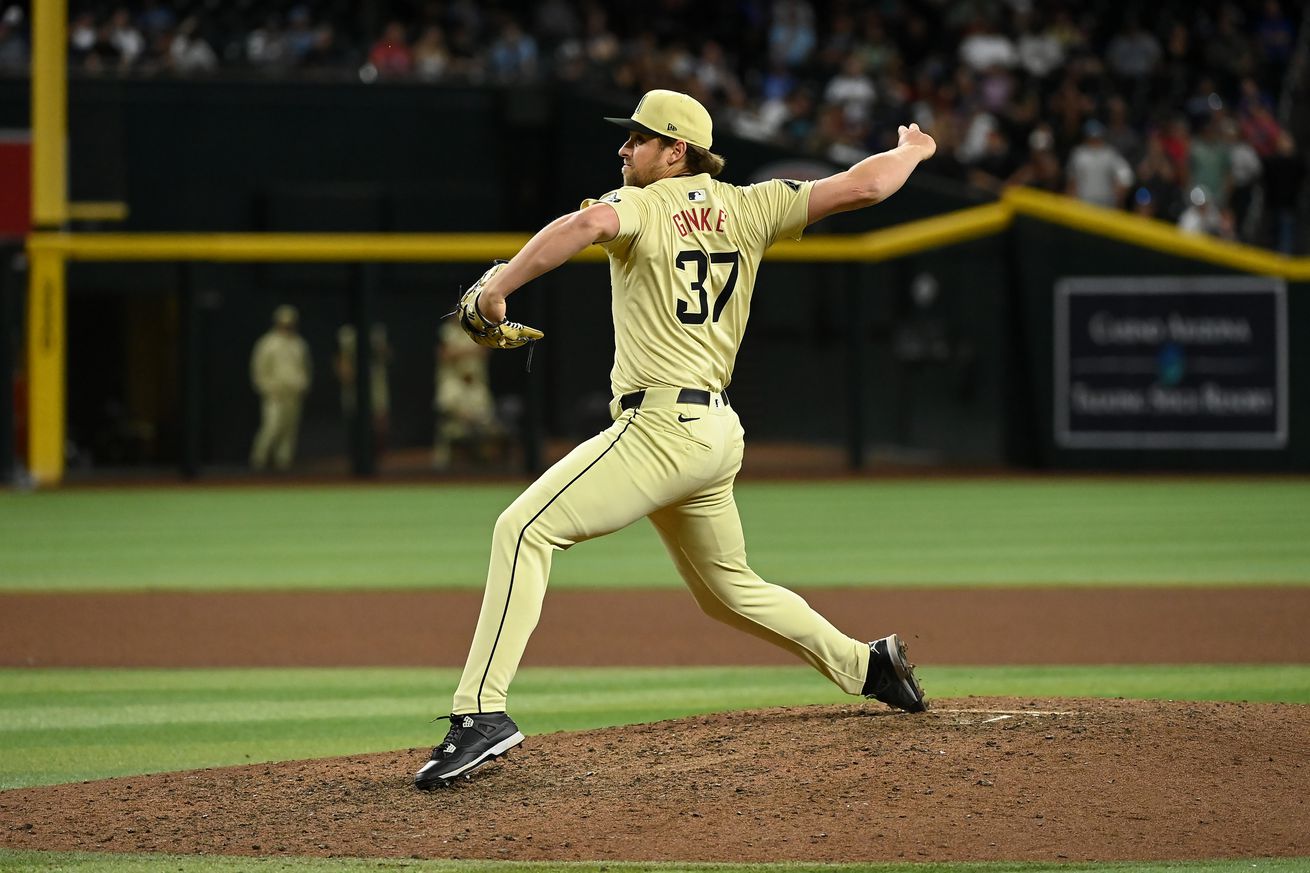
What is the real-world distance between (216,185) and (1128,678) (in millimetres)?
17258

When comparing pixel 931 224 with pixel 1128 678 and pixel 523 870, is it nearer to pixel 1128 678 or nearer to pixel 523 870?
pixel 1128 678

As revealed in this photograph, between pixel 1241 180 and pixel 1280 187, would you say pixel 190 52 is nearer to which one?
pixel 1241 180

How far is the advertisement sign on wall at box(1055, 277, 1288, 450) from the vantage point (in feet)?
65.6

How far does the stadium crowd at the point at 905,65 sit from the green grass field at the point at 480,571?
13.5 feet

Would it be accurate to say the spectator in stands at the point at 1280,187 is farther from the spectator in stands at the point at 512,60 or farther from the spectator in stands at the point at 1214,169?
the spectator in stands at the point at 512,60

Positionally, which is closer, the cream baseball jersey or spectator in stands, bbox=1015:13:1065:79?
the cream baseball jersey

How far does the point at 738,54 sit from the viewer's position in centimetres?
2484

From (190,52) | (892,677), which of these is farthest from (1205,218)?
(892,677)

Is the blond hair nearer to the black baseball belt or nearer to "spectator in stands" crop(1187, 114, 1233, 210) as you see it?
the black baseball belt

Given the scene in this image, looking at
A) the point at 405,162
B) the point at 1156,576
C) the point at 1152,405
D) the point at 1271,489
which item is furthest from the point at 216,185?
the point at 1156,576

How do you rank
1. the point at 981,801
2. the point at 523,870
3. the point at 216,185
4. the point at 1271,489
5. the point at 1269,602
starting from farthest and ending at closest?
the point at 216,185
the point at 1271,489
the point at 1269,602
the point at 981,801
the point at 523,870

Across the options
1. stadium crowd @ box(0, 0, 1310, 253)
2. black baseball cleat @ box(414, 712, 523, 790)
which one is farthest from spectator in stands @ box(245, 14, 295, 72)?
black baseball cleat @ box(414, 712, 523, 790)

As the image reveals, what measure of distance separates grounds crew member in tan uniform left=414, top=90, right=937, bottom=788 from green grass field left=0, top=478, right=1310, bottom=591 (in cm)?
592

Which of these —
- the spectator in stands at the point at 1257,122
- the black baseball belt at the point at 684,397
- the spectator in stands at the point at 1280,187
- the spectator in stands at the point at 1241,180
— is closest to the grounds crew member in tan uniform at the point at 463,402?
the spectator in stands at the point at 1241,180
